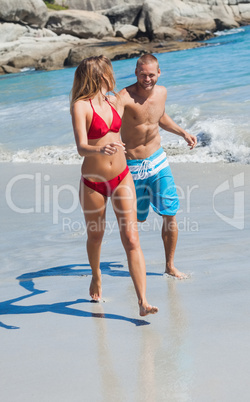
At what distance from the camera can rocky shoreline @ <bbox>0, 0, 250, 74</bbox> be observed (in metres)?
32.7

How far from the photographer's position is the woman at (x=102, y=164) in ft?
11.0

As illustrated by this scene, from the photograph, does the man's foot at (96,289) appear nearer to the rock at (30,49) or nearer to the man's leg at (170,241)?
the man's leg at (170,241)

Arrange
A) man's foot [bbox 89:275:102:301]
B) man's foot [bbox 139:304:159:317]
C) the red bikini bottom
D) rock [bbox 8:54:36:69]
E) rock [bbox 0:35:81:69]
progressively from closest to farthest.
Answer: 1. man's foot [bbox 139:304:159:317]
2. the red bikini bottom
3. man's foot [bbox 89:275:102:301]
4. rock [bbox 8:54:36:69]
5. rock [bbox 0:35:81:69]

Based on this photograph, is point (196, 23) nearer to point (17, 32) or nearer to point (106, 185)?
point (17, 32)

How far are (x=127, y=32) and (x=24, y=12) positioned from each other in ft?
22.3

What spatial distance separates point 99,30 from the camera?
3866 cm

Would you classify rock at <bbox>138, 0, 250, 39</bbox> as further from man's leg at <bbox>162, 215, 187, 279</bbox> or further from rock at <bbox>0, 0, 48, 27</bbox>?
man's leg at <bbox>162, 215, 187, 279</bbox>

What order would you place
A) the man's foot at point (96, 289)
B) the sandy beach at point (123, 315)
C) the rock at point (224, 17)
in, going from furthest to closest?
1. the rock at point (224, 17)
2. the man's foot at point (96, 289)
3. the sandy beach at point (123, 315)

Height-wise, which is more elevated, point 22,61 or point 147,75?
point 147,75

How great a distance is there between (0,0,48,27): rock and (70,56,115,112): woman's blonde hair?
36770 mm

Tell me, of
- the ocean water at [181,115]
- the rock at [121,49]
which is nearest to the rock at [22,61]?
the rock at [121,49]

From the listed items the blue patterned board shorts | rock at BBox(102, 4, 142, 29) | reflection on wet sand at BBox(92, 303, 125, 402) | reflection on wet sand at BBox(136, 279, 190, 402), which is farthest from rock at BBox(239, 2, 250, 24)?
reflection on wet sand at BBox(92, 303, 125, 402)

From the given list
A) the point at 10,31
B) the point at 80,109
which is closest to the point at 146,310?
the point at 80,109

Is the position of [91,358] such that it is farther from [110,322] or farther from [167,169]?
[167,169]
